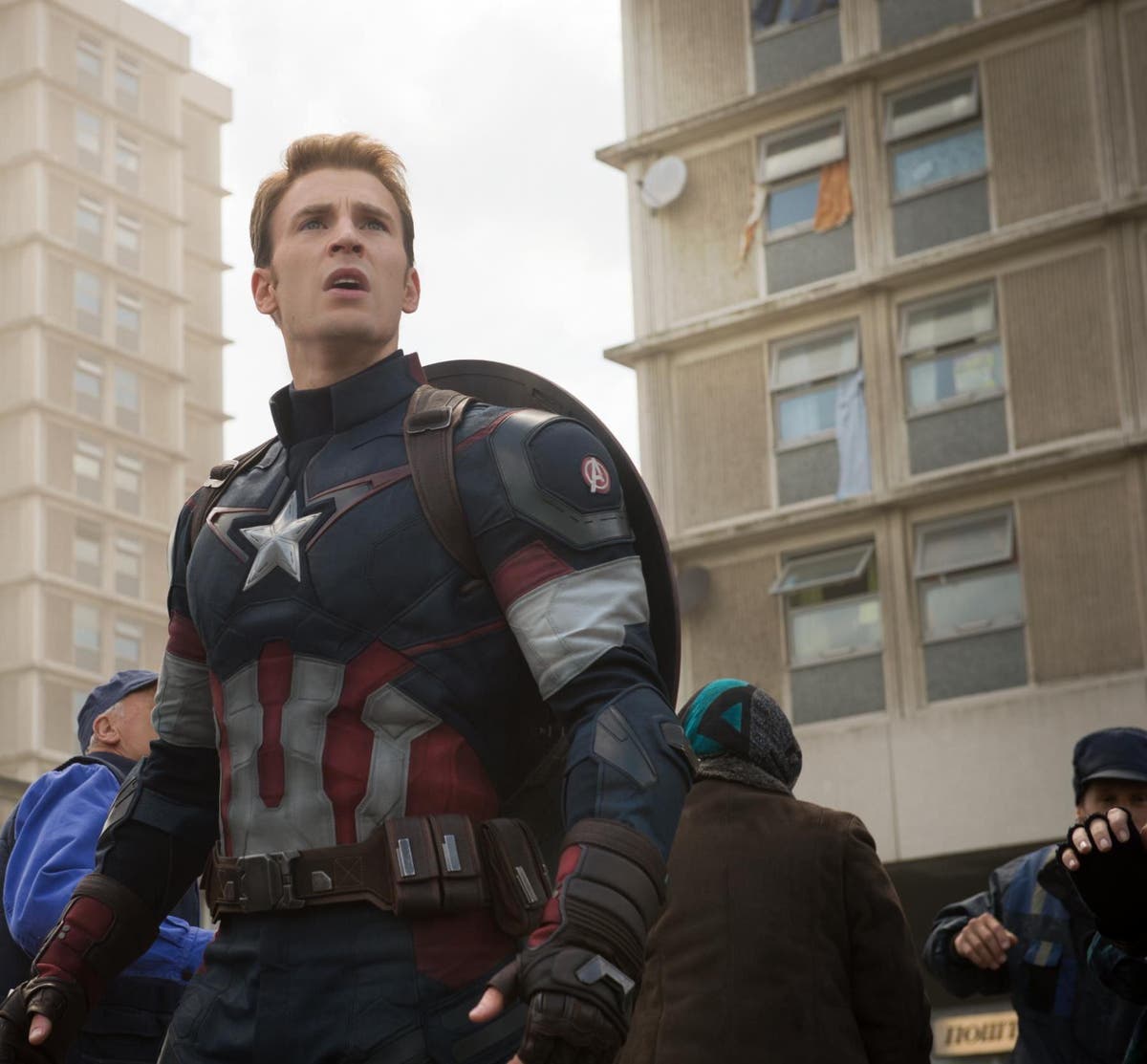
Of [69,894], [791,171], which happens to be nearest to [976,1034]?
[791,171]

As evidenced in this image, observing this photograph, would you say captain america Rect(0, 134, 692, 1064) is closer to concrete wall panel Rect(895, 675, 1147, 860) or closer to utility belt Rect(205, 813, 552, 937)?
utility belt Rect(205, 813, 552, 937)

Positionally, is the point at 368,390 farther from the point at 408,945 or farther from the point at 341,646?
the point at 408,945

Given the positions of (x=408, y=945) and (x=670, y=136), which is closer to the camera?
(x=408, y=945)

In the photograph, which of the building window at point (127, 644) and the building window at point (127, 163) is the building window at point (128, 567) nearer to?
the building window at point (127, 644)

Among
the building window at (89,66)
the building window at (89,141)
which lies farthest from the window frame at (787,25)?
the building window at (89,66)

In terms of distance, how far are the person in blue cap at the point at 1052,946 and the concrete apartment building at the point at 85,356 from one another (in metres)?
65.7

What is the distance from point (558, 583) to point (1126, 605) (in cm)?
2376

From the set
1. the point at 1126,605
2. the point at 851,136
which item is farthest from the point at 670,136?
the point at 1126,605

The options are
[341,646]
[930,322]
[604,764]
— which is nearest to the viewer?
[604,764]

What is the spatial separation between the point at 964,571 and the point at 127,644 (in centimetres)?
5169

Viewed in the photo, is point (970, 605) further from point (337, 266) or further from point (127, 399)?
point (127, 399)

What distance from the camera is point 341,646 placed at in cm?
414

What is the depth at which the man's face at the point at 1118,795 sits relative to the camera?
303 inches

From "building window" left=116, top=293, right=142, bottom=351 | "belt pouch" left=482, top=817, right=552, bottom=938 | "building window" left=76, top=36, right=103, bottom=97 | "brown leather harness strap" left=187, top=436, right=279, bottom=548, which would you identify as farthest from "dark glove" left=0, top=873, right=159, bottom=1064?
"building window" left=76, top=36, right=103, bottom=97
